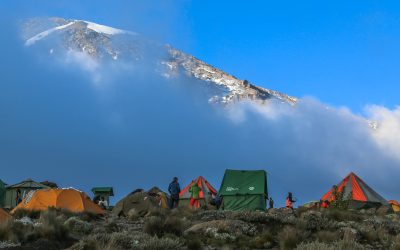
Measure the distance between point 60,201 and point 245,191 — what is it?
29.7ft

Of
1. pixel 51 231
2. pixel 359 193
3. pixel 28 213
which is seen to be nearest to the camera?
pixel 51 231

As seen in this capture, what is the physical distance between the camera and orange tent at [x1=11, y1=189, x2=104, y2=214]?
26516 mm

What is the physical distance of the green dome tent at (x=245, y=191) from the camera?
96.2 ft

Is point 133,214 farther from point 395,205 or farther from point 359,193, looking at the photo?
point 395,205

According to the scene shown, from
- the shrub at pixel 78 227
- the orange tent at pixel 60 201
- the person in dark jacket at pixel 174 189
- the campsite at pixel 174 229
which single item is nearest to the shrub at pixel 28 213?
the campsite at pixel 174 229

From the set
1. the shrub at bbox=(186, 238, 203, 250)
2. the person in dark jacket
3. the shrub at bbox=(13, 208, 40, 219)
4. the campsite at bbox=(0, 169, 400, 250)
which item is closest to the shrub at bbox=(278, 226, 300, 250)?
the campsite at bbox=(0, 169, 400, 250)

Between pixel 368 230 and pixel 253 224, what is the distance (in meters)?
3.42

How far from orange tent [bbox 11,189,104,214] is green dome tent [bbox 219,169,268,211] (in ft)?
21.4

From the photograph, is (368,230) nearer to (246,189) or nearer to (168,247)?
(168,247)

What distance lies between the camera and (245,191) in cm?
2950

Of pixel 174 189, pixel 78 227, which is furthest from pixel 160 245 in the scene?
pixel 174 189

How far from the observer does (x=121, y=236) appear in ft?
46.3

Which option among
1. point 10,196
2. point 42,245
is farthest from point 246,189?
point 10,196

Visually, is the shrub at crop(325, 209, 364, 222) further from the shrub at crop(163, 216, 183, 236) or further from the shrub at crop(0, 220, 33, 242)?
the shrub at crop(0, 220, 33, 242)
